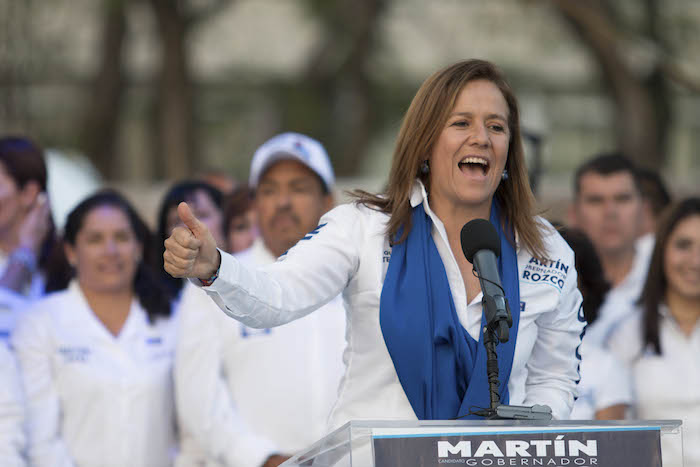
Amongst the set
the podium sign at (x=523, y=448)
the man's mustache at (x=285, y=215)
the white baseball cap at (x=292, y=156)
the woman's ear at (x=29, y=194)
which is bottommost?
the podium sign at (x=523, y=448)

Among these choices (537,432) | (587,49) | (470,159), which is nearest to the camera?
(537,432)

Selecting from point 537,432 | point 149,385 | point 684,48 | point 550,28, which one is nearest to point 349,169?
point 550,28

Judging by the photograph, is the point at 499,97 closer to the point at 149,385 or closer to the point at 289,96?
the point at 149,385

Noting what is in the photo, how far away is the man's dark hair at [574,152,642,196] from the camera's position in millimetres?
6250

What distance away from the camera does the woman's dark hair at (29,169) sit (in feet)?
17.2

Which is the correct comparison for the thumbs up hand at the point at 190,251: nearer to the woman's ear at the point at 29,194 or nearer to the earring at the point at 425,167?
the earring at the point at 425,167

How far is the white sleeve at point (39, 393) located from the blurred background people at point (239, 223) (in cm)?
143

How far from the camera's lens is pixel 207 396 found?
4.52 m

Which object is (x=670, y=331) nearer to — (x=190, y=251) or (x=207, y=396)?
(x=207, y=396)

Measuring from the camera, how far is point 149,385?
4.73m

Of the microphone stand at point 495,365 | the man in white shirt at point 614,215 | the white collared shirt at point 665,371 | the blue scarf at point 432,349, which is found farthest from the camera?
the man in white shirt at point 614,215

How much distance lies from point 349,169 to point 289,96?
66.4 inches


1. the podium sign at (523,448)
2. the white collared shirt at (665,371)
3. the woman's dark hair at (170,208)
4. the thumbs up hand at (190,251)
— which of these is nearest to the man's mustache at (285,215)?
the woman's dark hair at (170,208)

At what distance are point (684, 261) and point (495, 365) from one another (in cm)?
282
